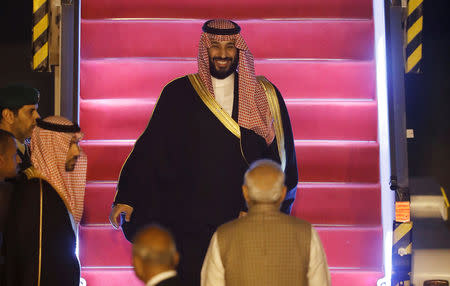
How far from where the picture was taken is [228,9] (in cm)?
571

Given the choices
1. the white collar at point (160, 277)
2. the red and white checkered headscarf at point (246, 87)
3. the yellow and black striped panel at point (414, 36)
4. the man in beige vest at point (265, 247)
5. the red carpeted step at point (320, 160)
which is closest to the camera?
the white collar at point (160, 277)

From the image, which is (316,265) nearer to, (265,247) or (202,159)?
(265,247)

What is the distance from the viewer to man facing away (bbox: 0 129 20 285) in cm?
413

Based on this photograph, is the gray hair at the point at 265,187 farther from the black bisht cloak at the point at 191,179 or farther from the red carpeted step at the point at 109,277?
the red carpeted step at the point at 109,277

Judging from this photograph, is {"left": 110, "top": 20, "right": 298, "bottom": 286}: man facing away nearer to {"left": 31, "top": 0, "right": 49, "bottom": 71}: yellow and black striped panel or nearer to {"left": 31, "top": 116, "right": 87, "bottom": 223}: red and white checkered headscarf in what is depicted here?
{"left": 31, "top": 116, "right": 87, "bottom": 223}: red and white checkered headscarf

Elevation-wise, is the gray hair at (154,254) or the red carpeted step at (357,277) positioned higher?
the gray hair at (154,254)

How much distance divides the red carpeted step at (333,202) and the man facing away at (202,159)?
0.74 metres

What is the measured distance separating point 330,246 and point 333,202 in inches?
11.6

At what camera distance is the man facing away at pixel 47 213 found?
→ 3.98 m

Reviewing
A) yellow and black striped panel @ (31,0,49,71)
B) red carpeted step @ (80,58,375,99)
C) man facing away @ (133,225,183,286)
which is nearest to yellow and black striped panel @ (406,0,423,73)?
red carpeted step @ (80,58,375,99)

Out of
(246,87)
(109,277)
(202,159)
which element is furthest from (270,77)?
(109,277)

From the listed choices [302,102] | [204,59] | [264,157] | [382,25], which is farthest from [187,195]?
[382,25]

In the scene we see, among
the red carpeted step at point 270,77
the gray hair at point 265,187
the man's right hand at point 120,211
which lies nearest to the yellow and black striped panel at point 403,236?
the red carpeted step at point 270,77

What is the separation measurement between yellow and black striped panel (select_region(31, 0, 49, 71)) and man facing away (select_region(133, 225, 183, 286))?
287 cm
